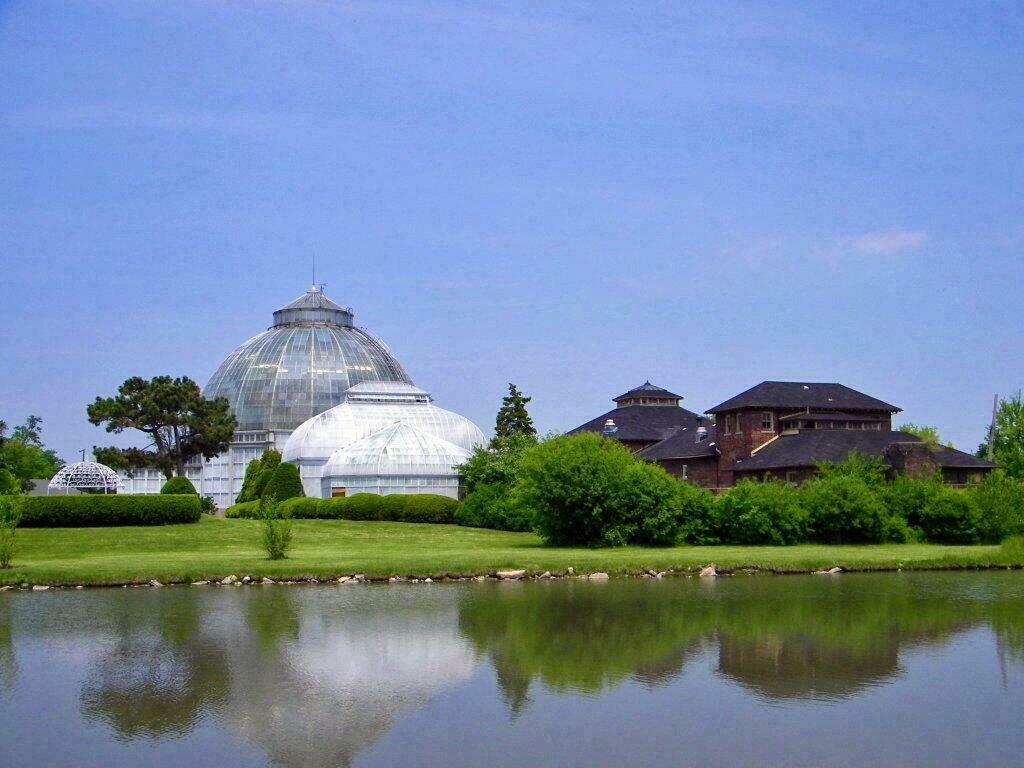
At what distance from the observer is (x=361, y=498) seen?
67.5m

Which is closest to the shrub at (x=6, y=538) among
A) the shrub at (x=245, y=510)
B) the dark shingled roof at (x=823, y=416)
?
the shrub at (x=245, y=510)

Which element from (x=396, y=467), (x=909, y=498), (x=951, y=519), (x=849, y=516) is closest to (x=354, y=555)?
(x=849, y=516)

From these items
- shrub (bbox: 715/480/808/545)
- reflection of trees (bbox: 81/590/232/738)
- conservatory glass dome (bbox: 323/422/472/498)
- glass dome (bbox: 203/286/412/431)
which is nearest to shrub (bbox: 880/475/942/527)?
shrub (bbox: 715/480/808/545)

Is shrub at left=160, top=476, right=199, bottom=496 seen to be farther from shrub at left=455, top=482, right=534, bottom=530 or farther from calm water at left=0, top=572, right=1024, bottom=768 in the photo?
calm water at left=0, top=572, right=1024, bottom=768

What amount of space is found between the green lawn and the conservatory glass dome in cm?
1294

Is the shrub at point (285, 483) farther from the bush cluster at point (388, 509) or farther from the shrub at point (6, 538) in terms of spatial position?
the shrub at point (6, 538)

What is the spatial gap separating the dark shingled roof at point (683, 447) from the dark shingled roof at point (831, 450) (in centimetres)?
494

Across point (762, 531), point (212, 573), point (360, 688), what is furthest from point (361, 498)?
point (360, 688)

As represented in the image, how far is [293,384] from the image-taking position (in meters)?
102

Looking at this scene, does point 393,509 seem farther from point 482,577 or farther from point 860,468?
point 482,577

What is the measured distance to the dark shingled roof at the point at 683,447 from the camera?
76.2 meters

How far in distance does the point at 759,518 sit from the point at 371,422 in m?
42.0

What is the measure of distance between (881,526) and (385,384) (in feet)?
164

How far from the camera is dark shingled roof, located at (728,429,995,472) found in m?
64.9
